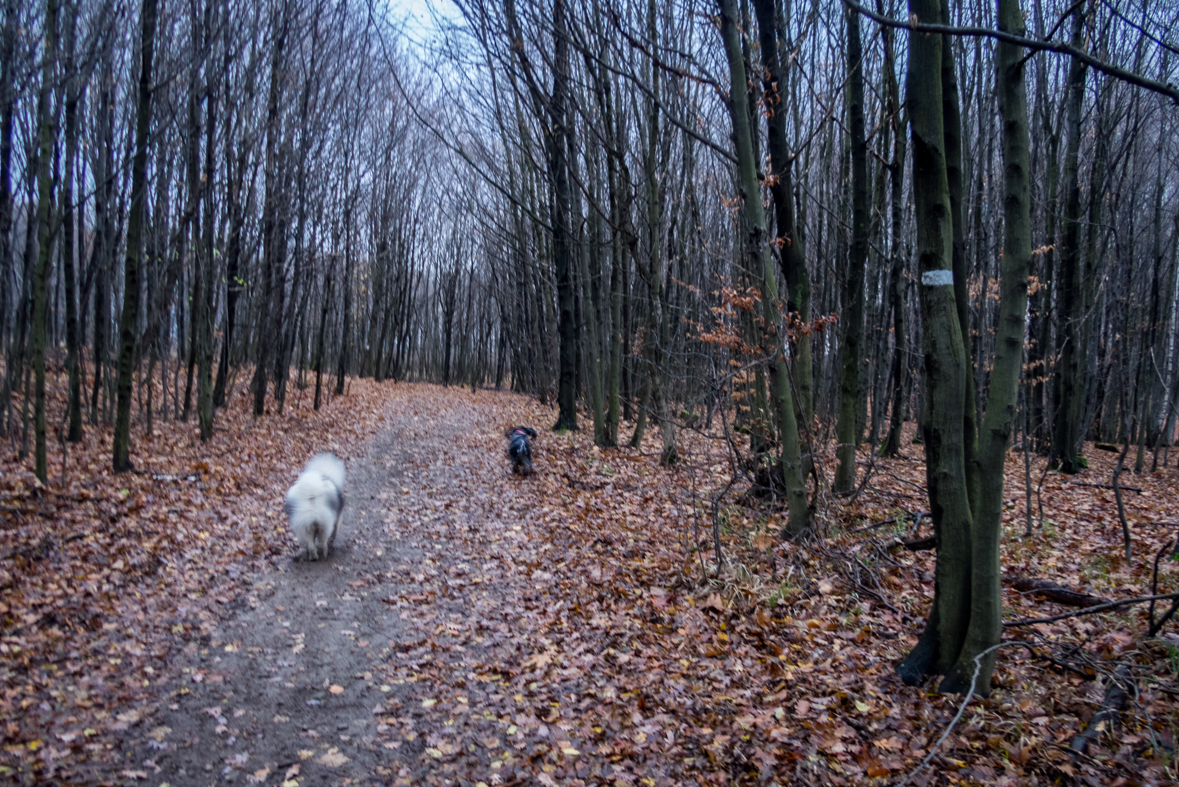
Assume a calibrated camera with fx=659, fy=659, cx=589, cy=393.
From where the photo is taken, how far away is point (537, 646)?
5.37 m

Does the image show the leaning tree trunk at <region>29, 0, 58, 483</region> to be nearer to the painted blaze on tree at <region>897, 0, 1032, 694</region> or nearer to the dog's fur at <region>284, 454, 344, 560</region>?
the dog's fur at <region>284, 454, 344, 560</region>

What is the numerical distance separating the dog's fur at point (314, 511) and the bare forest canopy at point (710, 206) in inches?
145

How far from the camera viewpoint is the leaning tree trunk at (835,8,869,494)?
26.8 feet

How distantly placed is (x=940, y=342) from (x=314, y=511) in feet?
19.9

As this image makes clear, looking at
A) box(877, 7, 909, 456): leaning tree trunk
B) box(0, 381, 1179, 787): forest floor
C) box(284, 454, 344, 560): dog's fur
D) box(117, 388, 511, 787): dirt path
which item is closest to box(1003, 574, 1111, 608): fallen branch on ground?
box(0, 381, 1179, 787): forest floor

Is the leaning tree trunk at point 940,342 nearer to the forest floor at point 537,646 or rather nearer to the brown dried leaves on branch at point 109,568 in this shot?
the forest floor at point 537,646

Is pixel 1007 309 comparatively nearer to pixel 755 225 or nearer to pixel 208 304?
pixel 755 225

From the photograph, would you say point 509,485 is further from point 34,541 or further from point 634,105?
point 634,105

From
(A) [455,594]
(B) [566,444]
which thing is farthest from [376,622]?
(B) [566,444]

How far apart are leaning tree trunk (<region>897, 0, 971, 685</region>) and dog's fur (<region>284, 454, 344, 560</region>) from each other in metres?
5.83

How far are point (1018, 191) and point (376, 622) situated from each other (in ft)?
18.8

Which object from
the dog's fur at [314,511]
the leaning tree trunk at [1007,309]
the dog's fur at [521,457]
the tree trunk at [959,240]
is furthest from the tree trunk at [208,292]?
the leaning tree trunk at [1007,309]

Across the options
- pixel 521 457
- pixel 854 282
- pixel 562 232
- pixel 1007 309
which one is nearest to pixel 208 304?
pixel 521 457

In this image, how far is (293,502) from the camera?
22.9ft
